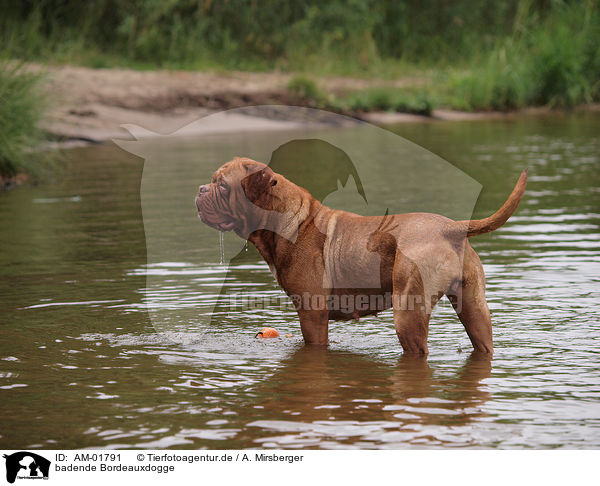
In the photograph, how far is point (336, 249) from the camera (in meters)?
6.21

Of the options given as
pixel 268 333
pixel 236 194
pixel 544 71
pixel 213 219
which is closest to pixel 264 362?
pixel 268 333

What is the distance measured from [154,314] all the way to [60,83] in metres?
13.8

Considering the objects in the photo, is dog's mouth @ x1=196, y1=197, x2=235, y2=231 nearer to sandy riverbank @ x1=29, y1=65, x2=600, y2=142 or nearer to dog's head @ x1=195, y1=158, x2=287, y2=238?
dog's head @ x1=195, y1=158, x2=287, y2=238

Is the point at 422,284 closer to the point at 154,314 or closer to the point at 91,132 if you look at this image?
the point at 154,314

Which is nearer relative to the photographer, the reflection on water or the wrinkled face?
the reflection on water

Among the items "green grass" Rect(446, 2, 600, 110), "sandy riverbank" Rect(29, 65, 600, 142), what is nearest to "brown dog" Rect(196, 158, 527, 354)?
"sandy riverbank" Rect(29, 65, 600, 142)

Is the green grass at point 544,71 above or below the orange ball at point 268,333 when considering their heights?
above

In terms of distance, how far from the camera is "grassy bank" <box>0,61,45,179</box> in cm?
1378

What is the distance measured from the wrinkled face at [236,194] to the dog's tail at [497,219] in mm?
1230

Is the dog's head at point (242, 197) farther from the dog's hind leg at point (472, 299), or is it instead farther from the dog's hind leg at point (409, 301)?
the dog's hind leg at point (472, 299)
